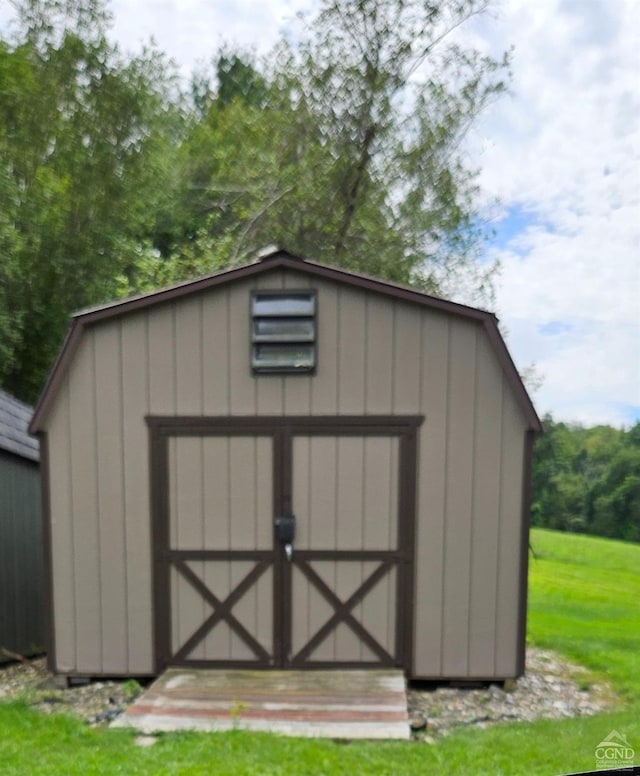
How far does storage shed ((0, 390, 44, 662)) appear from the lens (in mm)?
6133

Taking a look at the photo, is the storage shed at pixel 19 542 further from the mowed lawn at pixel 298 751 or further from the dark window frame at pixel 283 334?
the dark window frame at pixel 283 334

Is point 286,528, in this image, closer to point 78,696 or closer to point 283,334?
point 283,334

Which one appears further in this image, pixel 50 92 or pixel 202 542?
pixel 50 92

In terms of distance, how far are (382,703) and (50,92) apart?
1400 cm

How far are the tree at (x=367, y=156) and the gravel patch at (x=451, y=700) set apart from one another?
9.23 metres

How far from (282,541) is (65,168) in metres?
11.7

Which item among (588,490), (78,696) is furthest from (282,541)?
(588,490)

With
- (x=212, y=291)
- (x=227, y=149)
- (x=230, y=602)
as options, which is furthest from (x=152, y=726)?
(x=227, y=149)

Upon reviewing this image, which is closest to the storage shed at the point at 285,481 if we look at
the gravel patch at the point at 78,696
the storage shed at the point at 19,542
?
the gravel patch at the point at 78,696

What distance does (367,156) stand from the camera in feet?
42.7

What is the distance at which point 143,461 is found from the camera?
4.97 m

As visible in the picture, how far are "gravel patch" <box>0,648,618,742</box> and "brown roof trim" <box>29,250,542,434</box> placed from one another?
7.37ft

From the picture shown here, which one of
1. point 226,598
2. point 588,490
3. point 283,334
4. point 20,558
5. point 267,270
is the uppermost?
point 267,270

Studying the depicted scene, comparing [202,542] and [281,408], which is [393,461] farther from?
[202,542]
